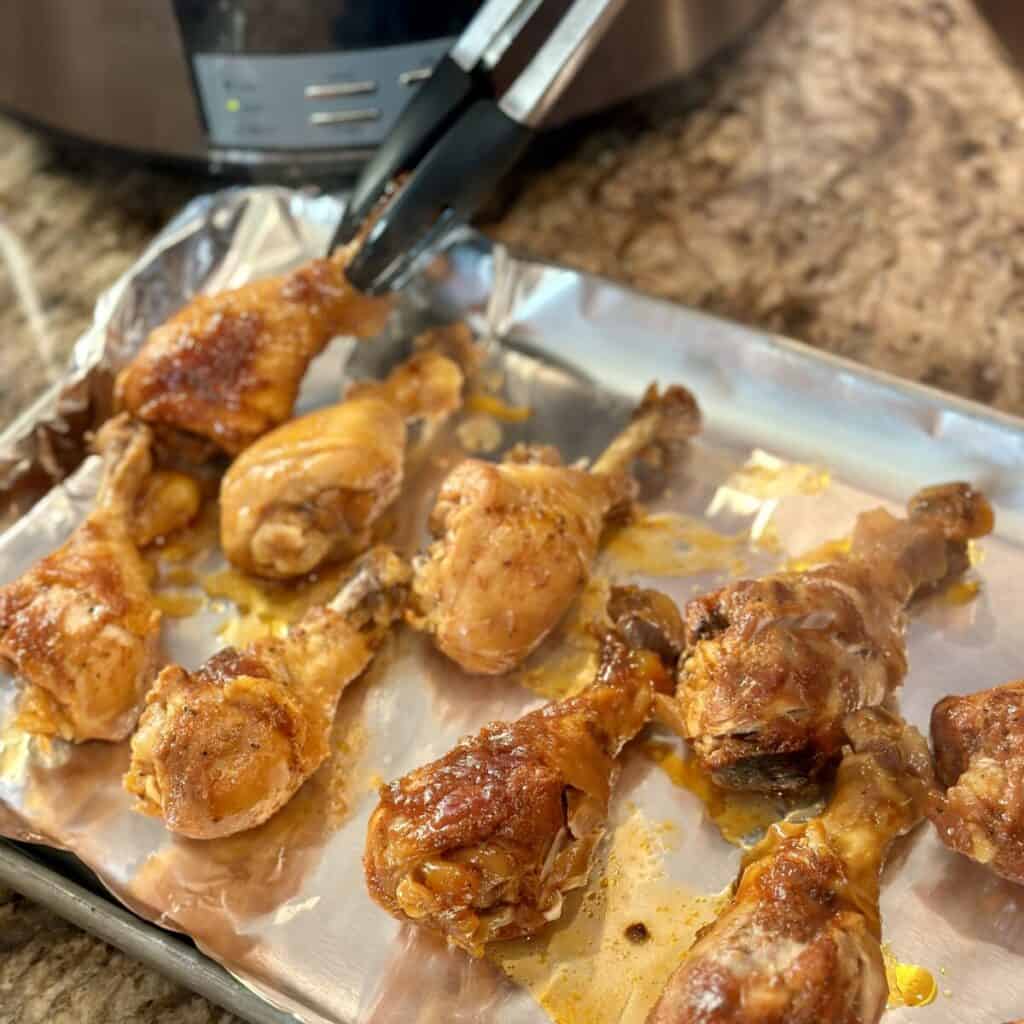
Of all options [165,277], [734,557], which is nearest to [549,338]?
[734,557]

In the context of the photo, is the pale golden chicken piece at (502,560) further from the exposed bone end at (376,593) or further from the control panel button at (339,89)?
the control panel button at (339,89)

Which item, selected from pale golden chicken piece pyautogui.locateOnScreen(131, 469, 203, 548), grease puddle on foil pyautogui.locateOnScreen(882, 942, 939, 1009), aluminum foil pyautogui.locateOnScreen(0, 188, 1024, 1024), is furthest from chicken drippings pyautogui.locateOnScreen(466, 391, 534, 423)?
grease puddle on foil pyautogui.locateOnScreen(882, 942, 939, 1009)

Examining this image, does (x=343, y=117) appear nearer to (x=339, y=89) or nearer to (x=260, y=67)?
(x=339, y=89)

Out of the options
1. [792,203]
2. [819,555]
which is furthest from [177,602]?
[792,203]

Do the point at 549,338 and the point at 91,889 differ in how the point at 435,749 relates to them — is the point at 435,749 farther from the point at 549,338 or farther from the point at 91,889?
the point at 549,338

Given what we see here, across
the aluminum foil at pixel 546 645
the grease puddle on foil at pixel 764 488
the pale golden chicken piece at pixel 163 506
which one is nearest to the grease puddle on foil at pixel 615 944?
the aluminum foil at pixel 546 645
